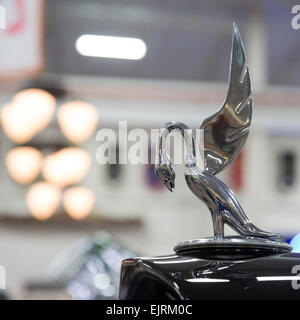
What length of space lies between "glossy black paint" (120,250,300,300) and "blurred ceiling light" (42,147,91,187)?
17.4 ft

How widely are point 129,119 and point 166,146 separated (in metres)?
6.57

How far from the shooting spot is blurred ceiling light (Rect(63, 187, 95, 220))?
6699 mm

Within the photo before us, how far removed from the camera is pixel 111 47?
6820 mm

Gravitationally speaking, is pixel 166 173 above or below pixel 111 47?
below

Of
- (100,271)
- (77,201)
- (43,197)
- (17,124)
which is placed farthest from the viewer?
(77,201)

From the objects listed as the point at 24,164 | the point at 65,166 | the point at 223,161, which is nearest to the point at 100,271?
the point at 65,166


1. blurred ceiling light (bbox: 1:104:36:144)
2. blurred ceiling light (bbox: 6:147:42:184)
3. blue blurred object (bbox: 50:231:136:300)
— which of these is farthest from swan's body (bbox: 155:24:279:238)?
blurred ceiling light (bbox: 6:147:42:184)

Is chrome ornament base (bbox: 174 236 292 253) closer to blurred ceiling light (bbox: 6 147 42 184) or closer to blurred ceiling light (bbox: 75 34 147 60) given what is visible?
blurred ceiling light (bbox: 6 147 42 184)

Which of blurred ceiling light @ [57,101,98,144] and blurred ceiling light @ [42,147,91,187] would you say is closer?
blurred ceiling light @ [57,101,98,144]

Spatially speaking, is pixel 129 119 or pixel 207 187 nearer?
pixel 207 187

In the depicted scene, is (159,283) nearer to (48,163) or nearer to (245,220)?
(245,220)

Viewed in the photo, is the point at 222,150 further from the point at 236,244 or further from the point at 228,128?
the point at 236,244

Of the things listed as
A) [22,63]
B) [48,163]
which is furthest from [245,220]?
[48,163]

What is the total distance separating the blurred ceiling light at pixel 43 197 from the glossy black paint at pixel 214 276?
5.56 metres
